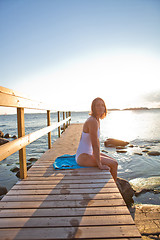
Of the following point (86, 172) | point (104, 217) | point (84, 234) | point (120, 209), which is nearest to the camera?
point (84, 234)

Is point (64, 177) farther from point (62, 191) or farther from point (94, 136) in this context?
point (94, 136)

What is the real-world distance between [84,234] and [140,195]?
3.31 metres

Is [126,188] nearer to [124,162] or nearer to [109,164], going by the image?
[109,164]

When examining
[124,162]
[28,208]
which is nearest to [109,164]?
[28,208]

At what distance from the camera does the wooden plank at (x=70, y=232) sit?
150 cm

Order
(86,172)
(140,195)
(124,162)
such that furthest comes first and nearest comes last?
(124,162)
(140,195)
(86,172)

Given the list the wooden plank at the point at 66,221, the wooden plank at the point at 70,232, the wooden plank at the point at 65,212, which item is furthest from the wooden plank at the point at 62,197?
the wooden plank at the point at 70,232

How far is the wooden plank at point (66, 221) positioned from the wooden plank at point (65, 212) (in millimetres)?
48

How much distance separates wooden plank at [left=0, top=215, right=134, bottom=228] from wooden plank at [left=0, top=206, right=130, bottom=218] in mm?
48

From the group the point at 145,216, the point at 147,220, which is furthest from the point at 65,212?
the point at 145,216

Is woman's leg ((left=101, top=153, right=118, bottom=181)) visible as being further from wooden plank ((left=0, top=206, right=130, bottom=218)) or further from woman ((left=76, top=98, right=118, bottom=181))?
wooden plank ((left=0, top=206, right=130, bottom=218))

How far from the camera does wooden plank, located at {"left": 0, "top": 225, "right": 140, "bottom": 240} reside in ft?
4.91

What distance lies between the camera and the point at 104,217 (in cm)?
175

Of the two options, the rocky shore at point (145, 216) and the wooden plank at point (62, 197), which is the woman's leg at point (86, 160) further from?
the rocky shore at point (145, 216)
